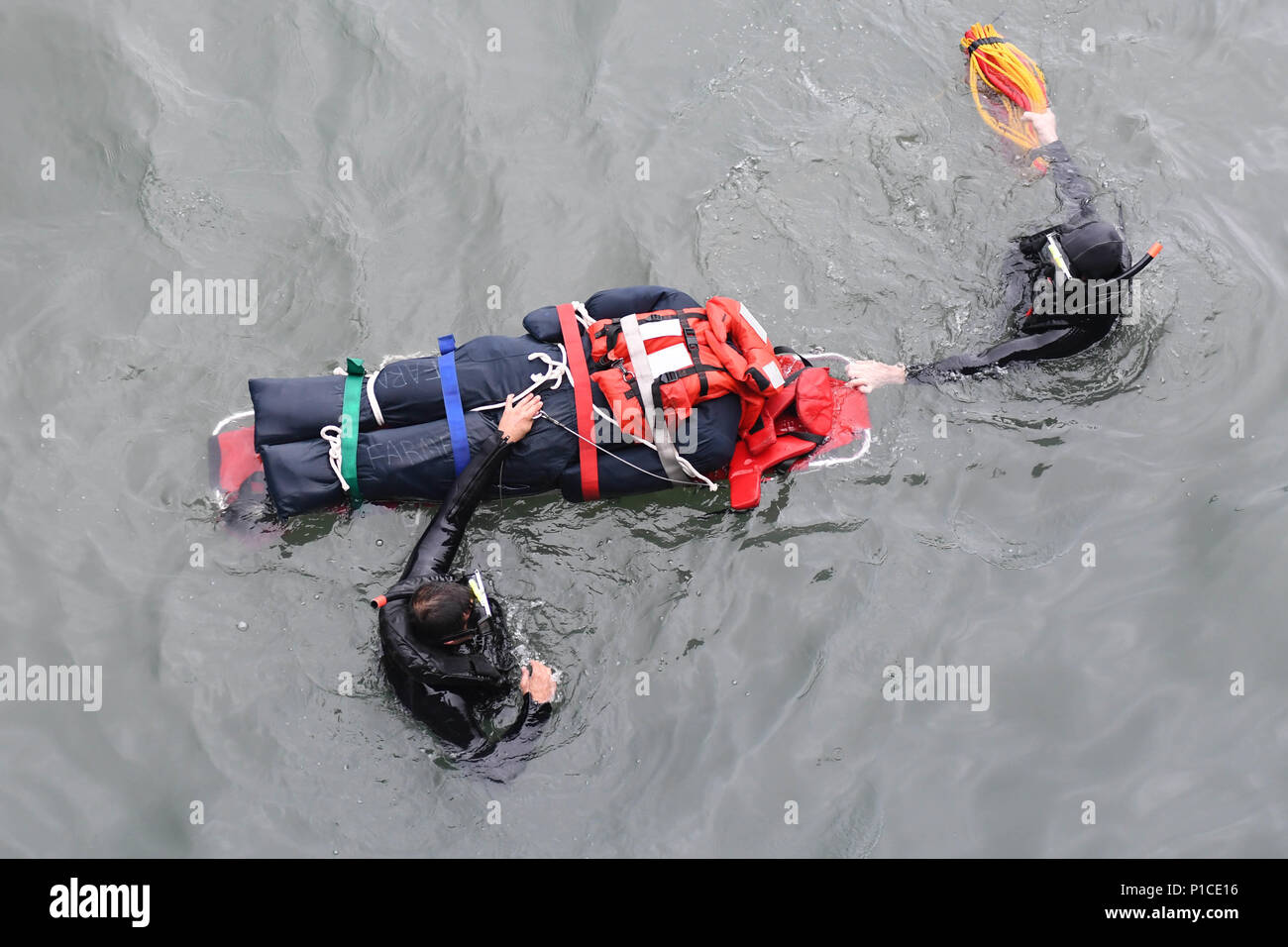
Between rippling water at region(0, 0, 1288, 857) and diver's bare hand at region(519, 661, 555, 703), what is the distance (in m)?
0.24

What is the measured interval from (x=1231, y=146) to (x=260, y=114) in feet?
22.5

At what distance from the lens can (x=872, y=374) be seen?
6445 millimetres

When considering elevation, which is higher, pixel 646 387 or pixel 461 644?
pixel 646 387

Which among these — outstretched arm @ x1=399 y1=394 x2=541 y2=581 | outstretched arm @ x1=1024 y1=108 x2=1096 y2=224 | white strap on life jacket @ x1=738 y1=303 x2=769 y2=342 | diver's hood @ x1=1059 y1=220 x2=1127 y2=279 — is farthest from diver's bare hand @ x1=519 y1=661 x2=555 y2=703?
outstretched arm @ x1=1024 y1=108 x2=1096 y2=224

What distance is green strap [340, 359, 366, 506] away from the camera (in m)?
5.70

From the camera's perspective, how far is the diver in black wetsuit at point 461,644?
199 inches

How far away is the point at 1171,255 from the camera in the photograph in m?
7.09

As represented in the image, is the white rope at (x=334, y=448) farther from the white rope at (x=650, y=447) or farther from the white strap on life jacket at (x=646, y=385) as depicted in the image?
the white strap on life jacket at (x=646, y=385)

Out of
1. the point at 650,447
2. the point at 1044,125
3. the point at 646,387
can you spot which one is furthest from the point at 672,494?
the point at 1044,125

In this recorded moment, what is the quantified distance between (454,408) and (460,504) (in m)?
0.55

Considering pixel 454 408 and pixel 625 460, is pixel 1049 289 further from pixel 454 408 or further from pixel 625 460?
pixel 454 408

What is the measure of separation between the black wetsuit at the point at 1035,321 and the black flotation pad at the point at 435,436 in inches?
61.2

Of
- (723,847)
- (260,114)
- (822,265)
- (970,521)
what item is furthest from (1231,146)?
(260,114)

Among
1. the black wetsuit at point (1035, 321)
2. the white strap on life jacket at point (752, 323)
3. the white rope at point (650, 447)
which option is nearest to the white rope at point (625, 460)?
the white rope at point (650, 447)
